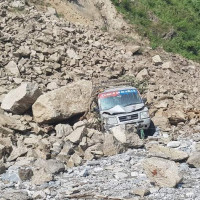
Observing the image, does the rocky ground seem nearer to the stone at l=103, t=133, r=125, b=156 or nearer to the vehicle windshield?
the stone at l=103, t=133, r=125, b=156

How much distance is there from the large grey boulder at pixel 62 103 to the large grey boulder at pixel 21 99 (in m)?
0.29

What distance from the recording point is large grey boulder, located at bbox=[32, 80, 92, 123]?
15.8 metres

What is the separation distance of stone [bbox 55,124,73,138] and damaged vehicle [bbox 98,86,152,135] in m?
1.40

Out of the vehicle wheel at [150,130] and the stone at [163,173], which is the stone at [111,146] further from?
the vehicle wheel at [150,130]

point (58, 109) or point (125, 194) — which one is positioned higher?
point (125, 194)

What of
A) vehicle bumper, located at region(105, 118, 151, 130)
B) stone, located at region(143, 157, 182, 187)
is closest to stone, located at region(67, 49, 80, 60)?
vehicle bumper, located at region(105, 118, 151, 130)

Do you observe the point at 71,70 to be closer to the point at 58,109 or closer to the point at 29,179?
the point at 58,109

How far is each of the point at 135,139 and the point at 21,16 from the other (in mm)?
13469

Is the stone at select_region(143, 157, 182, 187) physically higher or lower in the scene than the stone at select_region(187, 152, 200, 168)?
higher

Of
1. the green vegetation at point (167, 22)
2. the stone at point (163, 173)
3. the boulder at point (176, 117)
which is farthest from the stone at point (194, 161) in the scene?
the green vegetation at point (167, 22)

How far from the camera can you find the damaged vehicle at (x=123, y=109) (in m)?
15.3

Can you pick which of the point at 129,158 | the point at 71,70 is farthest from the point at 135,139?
the point at 71,70

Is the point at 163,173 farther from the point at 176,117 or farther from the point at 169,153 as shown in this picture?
the point at 176,117

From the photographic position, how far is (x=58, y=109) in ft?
52.3
